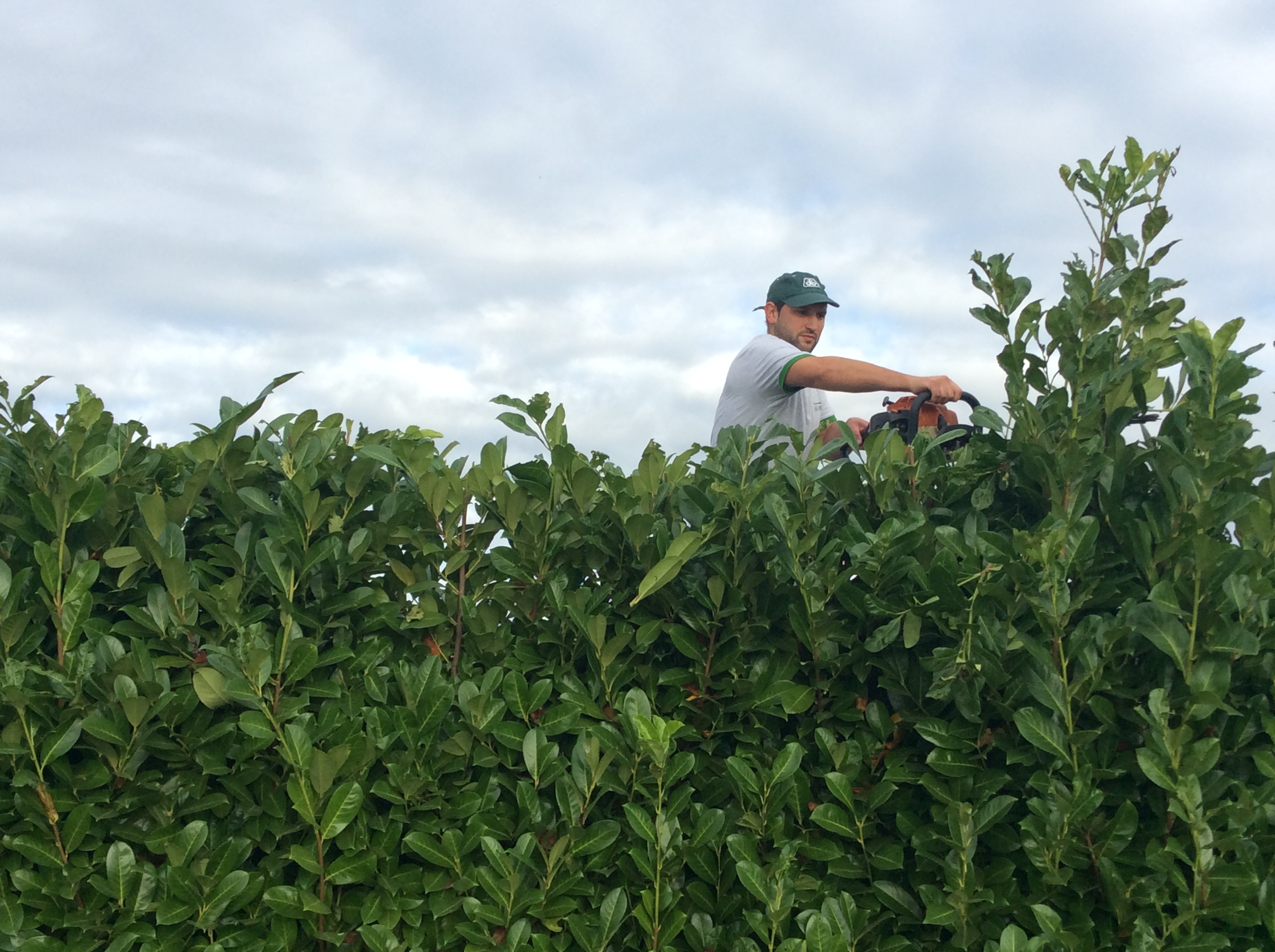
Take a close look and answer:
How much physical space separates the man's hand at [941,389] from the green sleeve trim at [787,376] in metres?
1.17

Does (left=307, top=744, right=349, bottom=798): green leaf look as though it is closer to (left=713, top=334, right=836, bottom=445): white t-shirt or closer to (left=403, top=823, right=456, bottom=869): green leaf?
(left=403, top=823, right=456, bottom=869): green leaf

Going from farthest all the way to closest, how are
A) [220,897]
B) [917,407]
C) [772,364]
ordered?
[772,364], [917,407], [220,897]

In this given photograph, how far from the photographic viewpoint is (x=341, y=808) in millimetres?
2859

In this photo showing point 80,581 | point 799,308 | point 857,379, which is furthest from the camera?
point 799,308

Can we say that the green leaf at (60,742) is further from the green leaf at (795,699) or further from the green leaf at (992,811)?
the green leaf at (992,811)

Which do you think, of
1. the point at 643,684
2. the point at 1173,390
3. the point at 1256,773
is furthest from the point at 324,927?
the point at 1173,390

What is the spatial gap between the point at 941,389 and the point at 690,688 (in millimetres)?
1823

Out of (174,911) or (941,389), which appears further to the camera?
(941,389)

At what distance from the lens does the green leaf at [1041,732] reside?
108 inches

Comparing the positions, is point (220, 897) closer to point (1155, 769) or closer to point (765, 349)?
point (1155, 769)

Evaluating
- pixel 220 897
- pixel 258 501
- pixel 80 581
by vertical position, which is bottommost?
pixel 220 897

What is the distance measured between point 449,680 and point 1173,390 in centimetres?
230

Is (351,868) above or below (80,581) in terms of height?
below

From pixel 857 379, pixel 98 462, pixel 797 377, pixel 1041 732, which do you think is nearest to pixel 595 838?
pixel 1041 732
